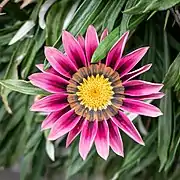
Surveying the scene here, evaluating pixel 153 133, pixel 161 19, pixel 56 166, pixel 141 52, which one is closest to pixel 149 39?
pixel 161 19

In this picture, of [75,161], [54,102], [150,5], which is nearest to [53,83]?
[54,102]

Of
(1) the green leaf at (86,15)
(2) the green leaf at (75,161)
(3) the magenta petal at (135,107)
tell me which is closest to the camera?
(3) the magenta petal at (135,107)

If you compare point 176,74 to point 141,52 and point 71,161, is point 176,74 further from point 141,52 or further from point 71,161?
point 71,161

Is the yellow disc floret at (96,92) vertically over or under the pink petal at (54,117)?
over

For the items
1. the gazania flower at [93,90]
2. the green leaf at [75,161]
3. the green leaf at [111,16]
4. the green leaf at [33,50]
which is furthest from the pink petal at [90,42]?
the green leaf at [75,161]

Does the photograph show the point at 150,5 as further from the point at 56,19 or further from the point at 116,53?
the point at 56,19

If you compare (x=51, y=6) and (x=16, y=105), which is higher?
(x=51, y=6)

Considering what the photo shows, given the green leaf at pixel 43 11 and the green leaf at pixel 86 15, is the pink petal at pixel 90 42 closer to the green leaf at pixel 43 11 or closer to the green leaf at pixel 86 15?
the green leaf at pixel 86 15
